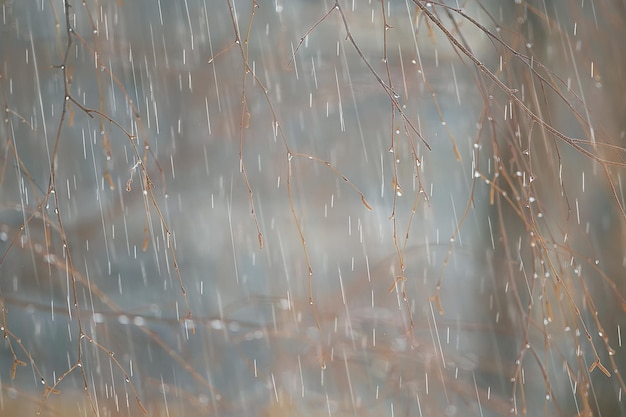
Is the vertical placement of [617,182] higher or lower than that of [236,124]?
lower

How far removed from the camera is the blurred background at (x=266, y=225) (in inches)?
62.6

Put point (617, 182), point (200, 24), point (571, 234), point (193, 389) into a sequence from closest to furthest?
1. point (617, 182)
2. point (571, 234)
3. point (200, 24)
4. point (193, 389)

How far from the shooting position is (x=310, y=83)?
164 cm

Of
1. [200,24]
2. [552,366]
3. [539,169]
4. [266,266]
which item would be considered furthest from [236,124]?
[552,366]

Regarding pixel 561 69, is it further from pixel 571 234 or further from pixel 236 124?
pixel 236 124

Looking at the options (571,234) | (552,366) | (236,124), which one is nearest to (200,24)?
(236,124)

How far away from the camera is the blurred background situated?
62.6 inches

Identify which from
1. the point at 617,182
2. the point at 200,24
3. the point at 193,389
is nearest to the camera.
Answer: the point at 617,182

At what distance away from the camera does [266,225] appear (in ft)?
5.56

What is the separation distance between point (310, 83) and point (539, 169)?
556mm

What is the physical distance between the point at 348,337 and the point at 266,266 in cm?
26

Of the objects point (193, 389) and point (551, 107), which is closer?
point (551, 107)

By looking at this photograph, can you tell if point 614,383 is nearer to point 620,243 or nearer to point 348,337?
point 620,243

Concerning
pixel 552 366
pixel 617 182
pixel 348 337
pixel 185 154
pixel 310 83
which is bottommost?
pixel 552 366
